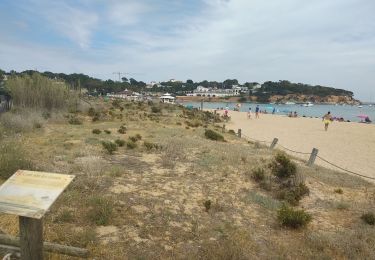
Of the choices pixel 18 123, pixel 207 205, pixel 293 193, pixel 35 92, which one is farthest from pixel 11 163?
pixel 35 92

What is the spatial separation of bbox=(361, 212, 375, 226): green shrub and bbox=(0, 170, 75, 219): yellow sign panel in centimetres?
607

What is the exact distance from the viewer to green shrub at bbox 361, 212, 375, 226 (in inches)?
295

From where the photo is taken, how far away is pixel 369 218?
7.54 meters

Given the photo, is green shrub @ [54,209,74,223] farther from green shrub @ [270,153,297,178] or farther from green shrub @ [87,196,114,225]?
green shrub @ [270,153,297,178]

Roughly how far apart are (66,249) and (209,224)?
2910 millimetres

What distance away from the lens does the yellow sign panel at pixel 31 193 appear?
3541 millimetres

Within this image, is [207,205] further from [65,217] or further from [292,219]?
[65,217]

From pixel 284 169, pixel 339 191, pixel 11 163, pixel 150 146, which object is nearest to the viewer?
pixel 11 163

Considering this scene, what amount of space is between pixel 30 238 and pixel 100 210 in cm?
290

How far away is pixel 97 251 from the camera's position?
18.0ft

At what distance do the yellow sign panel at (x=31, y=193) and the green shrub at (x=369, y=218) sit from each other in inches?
239

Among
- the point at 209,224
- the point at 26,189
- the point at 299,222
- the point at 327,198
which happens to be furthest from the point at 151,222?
the point at 327,198

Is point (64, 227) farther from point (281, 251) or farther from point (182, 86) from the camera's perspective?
point (182, 86)

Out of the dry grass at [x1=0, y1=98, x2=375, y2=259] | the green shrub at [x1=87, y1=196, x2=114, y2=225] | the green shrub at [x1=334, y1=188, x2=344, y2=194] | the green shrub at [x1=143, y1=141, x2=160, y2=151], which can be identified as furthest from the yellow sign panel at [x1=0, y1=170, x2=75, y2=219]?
the green shrub at [x1=143, y1=141, x2=160, y2=151]
